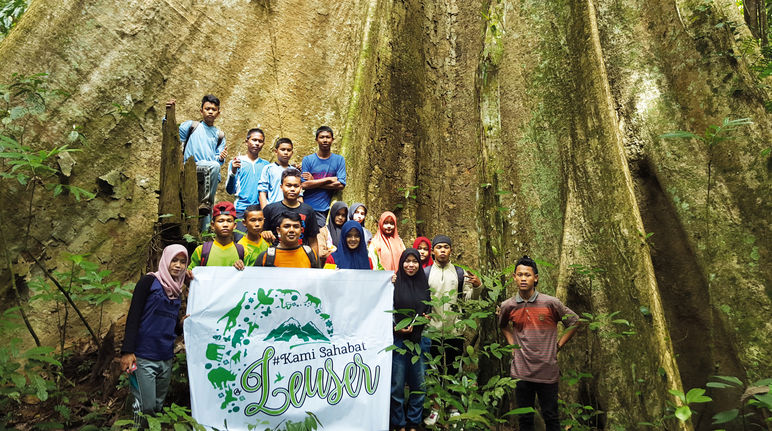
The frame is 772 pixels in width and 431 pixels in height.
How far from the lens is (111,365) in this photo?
476cm

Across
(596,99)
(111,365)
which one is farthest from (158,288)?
(596,99)

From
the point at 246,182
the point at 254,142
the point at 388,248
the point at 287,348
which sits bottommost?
the point at 287,348

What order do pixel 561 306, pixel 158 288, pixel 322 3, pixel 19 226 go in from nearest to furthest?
1. pixel 158 288
2. pixel 561 306
3. pixel 19 226
4. pixel 322 3

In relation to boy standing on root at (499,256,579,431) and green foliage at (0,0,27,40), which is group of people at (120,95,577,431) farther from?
green foliage at (0,0,27,40)

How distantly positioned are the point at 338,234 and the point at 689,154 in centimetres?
350

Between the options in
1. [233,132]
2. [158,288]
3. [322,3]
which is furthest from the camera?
[322,3]

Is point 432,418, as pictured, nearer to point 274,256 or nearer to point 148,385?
point 274,256

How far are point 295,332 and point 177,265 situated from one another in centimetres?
108

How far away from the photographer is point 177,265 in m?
4.09

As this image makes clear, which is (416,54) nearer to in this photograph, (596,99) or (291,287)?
(596,99)

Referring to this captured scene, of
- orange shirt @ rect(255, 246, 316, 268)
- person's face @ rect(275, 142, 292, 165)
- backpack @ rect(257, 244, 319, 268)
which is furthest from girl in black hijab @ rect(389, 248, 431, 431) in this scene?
person's face @ rect(275, 142, 292, 165)

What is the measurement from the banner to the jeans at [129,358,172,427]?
223mm

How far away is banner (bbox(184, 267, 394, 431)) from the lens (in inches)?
155

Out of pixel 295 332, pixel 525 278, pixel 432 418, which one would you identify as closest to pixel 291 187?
pixel 295 332
